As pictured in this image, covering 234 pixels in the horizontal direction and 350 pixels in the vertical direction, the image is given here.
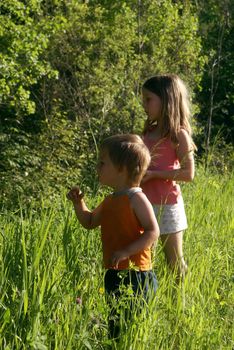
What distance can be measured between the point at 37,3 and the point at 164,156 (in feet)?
24.4

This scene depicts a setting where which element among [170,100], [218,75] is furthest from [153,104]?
[218,75]

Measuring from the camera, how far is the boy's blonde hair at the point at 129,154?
397 centimetres

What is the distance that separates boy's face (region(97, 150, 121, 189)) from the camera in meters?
3.99

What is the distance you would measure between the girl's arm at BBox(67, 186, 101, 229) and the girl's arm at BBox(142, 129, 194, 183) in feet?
2.19

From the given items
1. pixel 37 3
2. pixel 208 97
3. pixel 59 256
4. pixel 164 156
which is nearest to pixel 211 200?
pixel 164 156

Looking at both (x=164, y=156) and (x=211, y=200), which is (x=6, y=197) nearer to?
(x=211, y=200)

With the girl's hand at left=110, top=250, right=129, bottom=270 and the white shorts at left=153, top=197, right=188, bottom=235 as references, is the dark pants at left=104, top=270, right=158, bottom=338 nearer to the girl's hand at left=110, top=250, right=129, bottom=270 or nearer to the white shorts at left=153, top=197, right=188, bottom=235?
the girl's hand at left=110, top=250, right=129, bottom=270

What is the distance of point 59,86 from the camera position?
13656 mm

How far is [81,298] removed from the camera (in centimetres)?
397

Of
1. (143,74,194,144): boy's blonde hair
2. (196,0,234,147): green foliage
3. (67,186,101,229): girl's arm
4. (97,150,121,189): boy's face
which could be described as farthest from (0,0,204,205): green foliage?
(97,150,121,189): boy's face

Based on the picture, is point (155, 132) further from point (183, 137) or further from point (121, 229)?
point (121, 229)

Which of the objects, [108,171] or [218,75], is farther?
[218,75]

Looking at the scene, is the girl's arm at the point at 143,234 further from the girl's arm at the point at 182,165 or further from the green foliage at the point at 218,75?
Result: the green foliage at the point at 218,75

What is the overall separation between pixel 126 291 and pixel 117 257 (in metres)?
0.17
